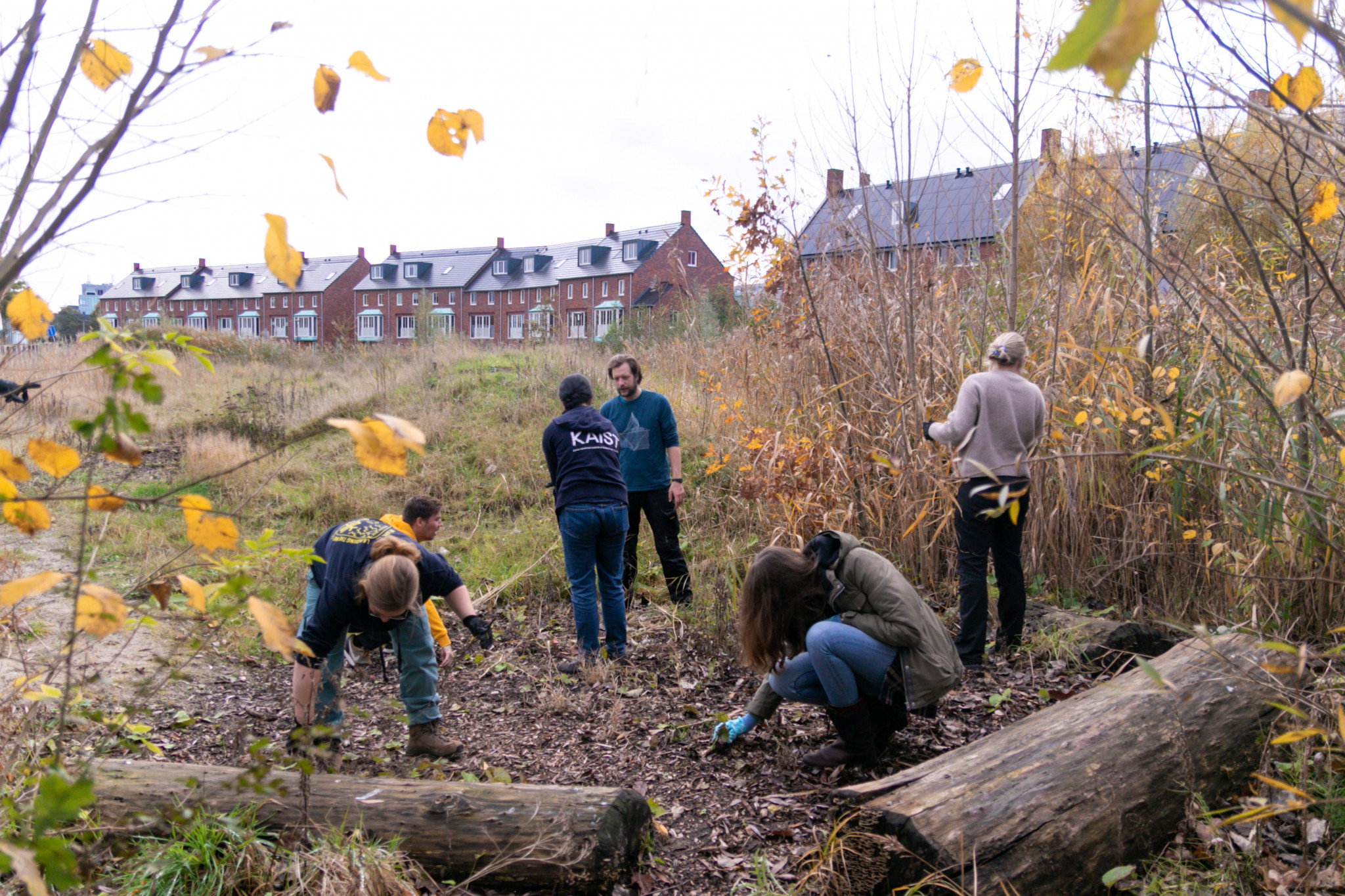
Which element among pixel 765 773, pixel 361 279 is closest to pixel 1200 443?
pixel 765 773

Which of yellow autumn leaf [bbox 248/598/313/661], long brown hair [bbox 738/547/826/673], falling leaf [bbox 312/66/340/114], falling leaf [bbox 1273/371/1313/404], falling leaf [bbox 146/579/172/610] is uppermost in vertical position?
falling leaf [bbox 312/66/340/114]

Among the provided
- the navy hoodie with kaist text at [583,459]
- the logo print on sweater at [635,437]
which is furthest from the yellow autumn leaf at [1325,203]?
the logo print on sweater at [635,437]

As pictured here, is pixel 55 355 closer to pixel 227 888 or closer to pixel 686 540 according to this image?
pixel 686 540

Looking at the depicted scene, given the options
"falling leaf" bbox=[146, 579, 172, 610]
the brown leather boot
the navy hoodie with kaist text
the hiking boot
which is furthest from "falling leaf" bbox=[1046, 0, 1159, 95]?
the navy hoodie with kaist text

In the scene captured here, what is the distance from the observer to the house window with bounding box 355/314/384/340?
49781 mm

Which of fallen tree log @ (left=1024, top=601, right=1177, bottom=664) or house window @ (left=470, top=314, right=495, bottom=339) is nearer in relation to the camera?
fallen tree log @ (left=1024, top=601, right=1177, bottom=664)

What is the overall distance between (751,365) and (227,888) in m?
4.97

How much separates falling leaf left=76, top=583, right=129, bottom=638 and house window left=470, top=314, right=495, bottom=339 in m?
46.4

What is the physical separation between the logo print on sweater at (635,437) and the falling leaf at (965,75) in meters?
3.98

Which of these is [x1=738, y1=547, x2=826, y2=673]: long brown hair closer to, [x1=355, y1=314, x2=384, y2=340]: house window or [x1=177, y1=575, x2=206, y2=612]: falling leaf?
[x1=177, y1=575, x2=206, y2=612]: falling leaf

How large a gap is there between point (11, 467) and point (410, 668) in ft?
7.82

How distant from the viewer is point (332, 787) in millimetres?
2646

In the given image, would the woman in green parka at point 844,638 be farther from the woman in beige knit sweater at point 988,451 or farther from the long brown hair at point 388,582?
the long brown hair at point 388,582

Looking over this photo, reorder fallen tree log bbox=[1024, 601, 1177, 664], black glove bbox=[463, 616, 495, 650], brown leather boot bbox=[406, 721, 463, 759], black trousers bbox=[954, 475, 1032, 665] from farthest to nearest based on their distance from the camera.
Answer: black trousers bbox=[954, 475, 1032, 665] → fallen tree log bbox=[1024, 601, 1177, 664] → brown leather boot bbox=[406, 721, 463, 759] → black glove bbox=[463, 616, 495, 650]
